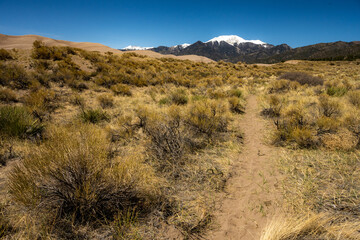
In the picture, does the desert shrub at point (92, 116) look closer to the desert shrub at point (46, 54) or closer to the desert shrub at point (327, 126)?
the desert shrub at point (327, 126)

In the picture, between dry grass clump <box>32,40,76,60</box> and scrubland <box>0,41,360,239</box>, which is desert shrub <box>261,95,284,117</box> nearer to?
scrubland <box>0,41,360,239</box>

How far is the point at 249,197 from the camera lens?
2316mm

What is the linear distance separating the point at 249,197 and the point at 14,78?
1070 cm

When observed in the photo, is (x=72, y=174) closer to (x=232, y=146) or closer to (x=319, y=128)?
(x=232, y=146)

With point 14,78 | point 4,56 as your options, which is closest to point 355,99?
point 14,78

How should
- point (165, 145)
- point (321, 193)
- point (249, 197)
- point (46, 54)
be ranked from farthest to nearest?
point (46, 54) < point (165, 145) < point (249, 197) < point (321, 193)

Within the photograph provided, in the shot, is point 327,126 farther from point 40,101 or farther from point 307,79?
point 307,79

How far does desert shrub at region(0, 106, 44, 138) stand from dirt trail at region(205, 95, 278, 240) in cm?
416

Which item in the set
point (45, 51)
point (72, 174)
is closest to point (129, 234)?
point (72, 174)

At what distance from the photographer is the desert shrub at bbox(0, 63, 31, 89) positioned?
6.96 metres

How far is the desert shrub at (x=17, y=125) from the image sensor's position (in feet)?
10.9

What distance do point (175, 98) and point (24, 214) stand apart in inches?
239

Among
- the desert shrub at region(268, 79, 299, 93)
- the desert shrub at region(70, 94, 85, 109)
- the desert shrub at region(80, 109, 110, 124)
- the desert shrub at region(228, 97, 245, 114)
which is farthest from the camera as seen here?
the desert shrub at region(268, 79, 299, 93)

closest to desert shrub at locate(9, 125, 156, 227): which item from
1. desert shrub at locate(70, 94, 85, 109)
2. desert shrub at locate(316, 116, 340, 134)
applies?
desert shrub at locate(316, 116, 340, 134)
